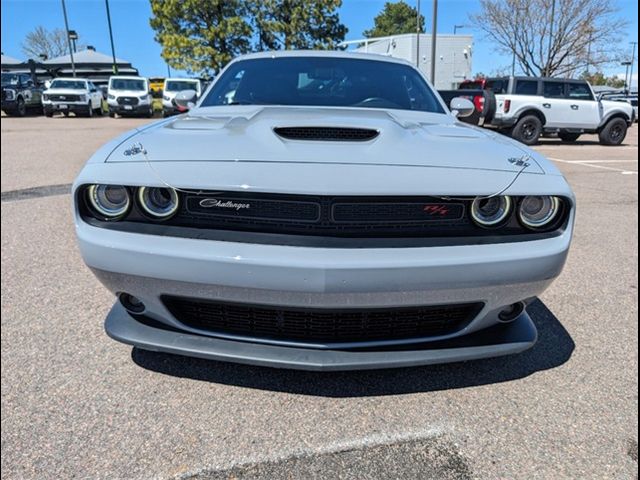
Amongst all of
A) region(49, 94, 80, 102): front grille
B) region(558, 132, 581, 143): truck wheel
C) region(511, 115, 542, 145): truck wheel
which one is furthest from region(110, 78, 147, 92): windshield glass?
region(558, 132, 581, 143): truck wheel

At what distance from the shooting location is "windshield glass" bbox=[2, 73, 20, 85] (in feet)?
68.7

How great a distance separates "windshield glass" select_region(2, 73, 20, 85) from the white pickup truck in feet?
66.1

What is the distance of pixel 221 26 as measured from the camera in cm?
2606

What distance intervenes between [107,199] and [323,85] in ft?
6.05

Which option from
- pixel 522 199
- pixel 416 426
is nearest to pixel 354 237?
pixel 522 199

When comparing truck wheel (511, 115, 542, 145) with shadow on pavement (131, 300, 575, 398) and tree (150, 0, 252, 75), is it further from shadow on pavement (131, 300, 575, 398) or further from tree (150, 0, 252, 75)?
tree (150, 0, 252, 75)

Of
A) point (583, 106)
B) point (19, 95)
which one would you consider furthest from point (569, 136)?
point (19, 95)

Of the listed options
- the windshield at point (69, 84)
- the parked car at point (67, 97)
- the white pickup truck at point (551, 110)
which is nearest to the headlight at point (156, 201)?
the white pickup truck at point (551, 110)

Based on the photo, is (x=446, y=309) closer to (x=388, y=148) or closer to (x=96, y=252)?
(x=388, y=148)

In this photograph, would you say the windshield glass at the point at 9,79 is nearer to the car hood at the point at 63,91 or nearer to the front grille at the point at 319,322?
the car hood at the point at 63,91

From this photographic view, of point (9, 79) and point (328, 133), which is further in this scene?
point (9, 79)

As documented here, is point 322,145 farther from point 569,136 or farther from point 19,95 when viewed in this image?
point 19,95

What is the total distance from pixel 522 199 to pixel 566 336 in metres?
1.17

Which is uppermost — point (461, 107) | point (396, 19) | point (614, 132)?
point (396, 19)
